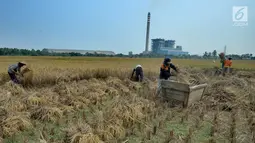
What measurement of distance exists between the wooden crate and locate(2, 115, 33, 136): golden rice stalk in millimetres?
3758

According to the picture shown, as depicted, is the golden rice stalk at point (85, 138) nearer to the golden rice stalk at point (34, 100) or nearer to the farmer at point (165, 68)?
the golden rice stalk at point (34, 100)

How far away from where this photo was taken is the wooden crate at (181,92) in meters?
5.24

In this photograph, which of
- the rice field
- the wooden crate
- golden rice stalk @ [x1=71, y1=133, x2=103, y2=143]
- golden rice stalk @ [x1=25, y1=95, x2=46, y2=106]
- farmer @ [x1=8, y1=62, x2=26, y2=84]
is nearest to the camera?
golden rice stalk @ [x1=71, y1=133, x2=103, y2=143]

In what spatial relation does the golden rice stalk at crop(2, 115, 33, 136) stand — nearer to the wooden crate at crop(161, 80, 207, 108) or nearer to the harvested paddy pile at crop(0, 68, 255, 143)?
the harvested paddy pile at crop(0, 68, 255, 143)

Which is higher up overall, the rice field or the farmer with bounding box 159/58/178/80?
the farmer with bounding box 159/58/178/80

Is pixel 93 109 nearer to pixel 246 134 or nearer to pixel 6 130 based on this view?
pixel 6 130

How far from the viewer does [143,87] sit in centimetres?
850

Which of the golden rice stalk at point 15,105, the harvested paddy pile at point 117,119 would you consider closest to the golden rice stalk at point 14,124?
the harvested paddy pile at point 117,119

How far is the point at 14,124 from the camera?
3.68 meters

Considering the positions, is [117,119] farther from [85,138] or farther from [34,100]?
[34,100]

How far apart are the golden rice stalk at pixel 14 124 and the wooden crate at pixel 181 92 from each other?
12.3 feet

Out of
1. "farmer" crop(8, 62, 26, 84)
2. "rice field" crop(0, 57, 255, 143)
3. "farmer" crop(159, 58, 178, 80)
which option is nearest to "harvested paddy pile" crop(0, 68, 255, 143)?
"rice field" crop(0, 57, 255, 143)

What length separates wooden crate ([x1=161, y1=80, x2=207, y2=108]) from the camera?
17.2 ft

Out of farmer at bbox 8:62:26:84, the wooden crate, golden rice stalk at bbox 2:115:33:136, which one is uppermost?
farmer at bbox 8:62:26:84
